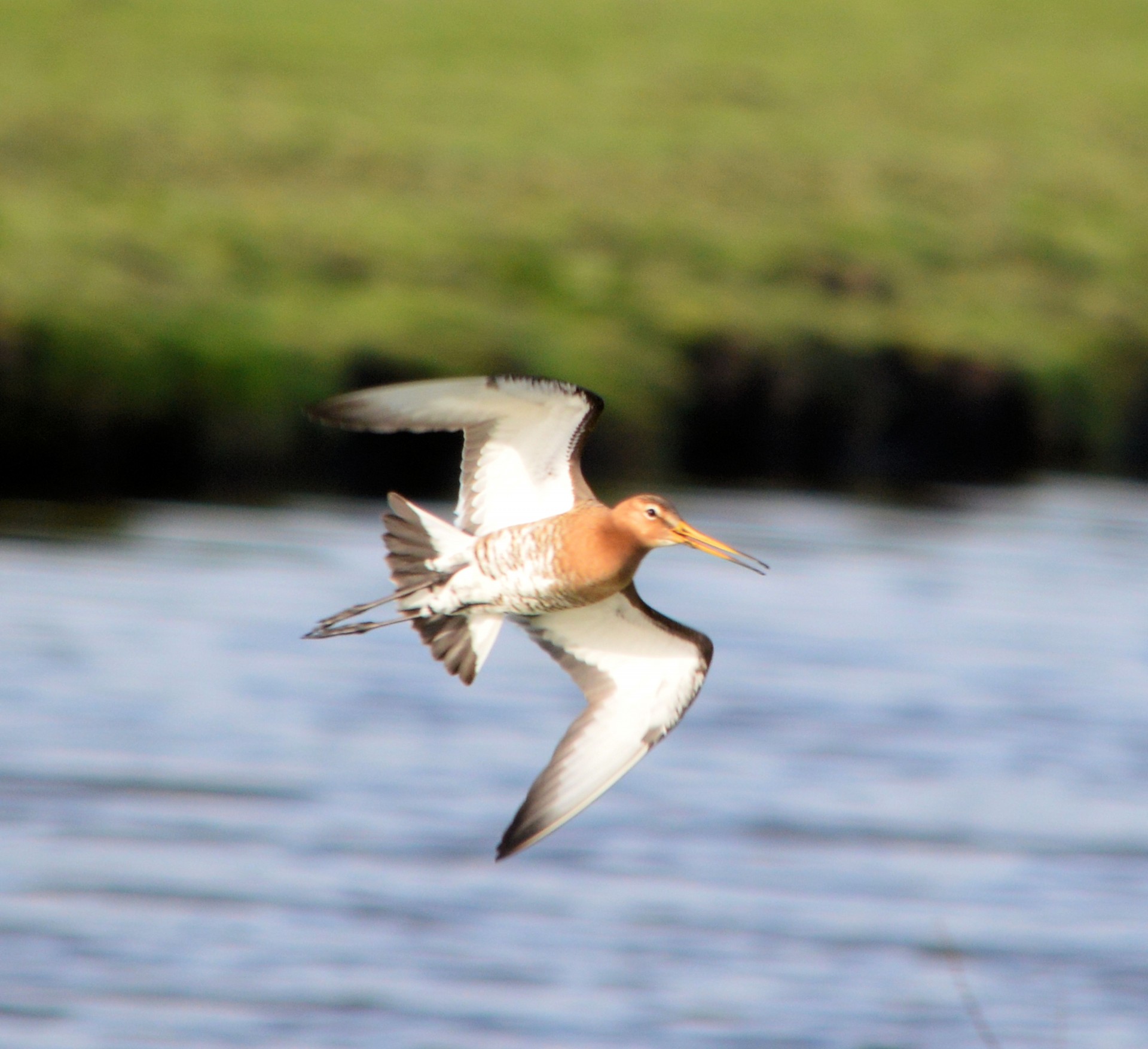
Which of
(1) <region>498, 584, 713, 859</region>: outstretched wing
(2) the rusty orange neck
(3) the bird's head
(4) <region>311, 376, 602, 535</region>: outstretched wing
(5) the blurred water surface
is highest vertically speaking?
(4) <region>311, 376, 602, 535</region>: outstretched wing

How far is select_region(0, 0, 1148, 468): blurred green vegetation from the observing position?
31.1 meters

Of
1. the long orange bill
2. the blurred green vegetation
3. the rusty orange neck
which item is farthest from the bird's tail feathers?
the blurred green vegetation

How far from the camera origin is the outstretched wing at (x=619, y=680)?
8688 millimetres

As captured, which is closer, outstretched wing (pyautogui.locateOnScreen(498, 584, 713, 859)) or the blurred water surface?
outstretched wing (pyautogui.locateOnScreen(498, 584, 713, 859))

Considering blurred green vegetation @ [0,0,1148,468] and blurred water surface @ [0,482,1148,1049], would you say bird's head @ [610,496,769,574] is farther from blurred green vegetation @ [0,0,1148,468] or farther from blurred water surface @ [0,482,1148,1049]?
blurred green vegetation @ [0,0,1148,468]

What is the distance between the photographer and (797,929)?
13453mm

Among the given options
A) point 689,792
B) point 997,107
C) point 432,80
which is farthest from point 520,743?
point 997,107

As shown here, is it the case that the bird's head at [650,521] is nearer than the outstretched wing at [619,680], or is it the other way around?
the bird's head at [650,521]

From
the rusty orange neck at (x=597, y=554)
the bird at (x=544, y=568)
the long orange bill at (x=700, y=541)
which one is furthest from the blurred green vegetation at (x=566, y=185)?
the rusty orange neck at (x=597, y=554)

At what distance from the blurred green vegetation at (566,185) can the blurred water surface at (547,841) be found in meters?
6.16

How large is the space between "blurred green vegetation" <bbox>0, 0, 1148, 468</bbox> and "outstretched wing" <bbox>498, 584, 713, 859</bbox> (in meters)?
17.7

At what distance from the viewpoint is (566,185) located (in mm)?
45219

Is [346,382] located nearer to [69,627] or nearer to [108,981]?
[69,627]

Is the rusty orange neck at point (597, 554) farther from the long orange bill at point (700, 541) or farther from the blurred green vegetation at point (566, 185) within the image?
the blurred green vegetation at point (566, 185)
